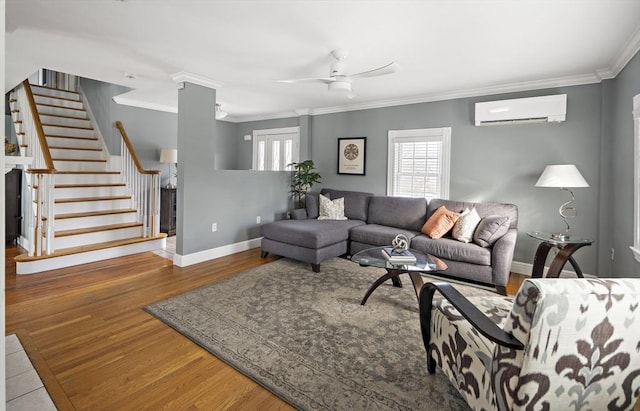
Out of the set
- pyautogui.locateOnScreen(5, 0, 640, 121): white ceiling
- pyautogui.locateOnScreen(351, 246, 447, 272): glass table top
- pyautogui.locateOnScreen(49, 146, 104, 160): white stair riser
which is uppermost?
pyautogui.locateOnScreen(5, 0, 640, 121): white ceiling

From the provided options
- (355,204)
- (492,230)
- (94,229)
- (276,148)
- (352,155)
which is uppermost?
(276,148)

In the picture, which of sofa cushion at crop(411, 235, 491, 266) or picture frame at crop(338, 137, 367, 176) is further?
picture frame at crop(338, 137, 367, 176)

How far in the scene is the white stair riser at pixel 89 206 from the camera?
15.1 feet

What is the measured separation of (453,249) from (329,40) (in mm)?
2532

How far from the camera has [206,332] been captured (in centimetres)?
250

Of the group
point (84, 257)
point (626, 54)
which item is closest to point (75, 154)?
point (84, 257)

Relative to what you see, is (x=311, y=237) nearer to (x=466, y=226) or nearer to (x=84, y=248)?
(x=466, y=226)

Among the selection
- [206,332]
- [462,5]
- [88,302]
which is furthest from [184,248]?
[462,5]

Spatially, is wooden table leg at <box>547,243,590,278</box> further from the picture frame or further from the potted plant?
the potted plant

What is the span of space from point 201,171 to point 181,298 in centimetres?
181

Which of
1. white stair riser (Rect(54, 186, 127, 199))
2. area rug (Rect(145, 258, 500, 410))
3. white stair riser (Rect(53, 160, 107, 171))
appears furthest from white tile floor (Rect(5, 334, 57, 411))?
white stair riser (Rect(53, 160, 107, 171))

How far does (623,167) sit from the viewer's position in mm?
3240

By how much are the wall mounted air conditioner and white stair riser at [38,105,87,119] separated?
6700mm

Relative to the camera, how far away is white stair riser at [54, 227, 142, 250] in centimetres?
419
